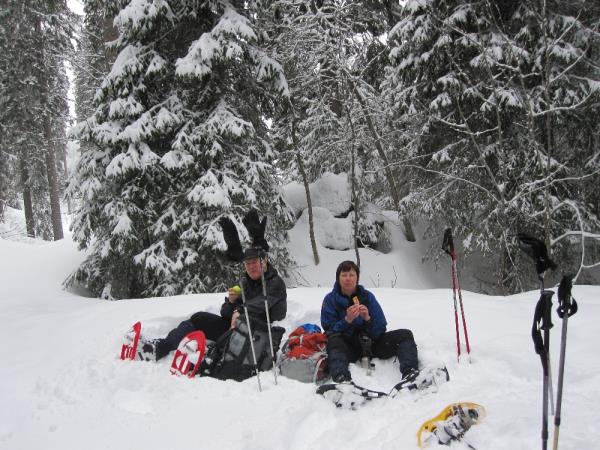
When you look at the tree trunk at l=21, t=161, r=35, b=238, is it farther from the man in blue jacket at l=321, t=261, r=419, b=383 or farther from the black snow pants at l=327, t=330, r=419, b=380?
the black snow pants at l=327, t=330, r=419, b=380

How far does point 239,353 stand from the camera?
15.3 ft

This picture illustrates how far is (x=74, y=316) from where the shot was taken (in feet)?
22.3

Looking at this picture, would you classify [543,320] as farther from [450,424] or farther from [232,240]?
[232,240]

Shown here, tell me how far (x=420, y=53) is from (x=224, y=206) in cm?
526

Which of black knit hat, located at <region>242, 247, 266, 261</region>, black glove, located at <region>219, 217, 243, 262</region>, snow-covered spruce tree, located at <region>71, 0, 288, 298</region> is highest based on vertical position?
snow-covered spruce tree, located at <region>71, 0, 288, 298</region>

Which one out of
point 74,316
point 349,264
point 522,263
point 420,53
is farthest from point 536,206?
point 74,316

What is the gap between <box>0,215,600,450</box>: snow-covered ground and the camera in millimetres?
3221

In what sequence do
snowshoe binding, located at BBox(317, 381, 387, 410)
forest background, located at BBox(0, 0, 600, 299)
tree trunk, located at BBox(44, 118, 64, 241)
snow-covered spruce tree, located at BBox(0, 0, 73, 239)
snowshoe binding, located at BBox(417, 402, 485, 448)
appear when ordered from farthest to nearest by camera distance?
tree trunk, located at BBox(44, 118, 64, 241), snow-covered spruce tree, located at BBox(0, 0, 73, 239), forest background, located at BBox(0, 0, 600, 299), snowshoe binding, located at BBox(317, 381, 387, 410), snowshoe binding, located at BBox(417, 402, 485, 448)

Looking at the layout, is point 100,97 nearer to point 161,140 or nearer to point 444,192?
point 161,140

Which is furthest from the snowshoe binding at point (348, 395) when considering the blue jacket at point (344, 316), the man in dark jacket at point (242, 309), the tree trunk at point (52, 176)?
the tree trunk at point (52, 176)

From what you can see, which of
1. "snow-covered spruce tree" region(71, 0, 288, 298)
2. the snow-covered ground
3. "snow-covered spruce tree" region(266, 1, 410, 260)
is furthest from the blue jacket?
"snow-covered spruce tree" region(266, 1, 410, 260)

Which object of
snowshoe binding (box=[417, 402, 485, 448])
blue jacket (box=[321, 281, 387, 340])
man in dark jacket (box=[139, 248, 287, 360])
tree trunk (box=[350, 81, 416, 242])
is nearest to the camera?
snowshoe binding (box=[417, 402, 485, 448])

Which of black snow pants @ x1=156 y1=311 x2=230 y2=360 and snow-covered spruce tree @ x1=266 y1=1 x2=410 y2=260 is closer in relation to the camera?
black snow pants @ x1=156 y1=311 x2=230 y2=360

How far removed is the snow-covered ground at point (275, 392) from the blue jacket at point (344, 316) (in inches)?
14.8
